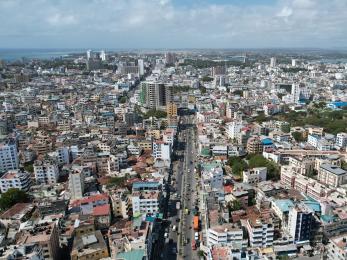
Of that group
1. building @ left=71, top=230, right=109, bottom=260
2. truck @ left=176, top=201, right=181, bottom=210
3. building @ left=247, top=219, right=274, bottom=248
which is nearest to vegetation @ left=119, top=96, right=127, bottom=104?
truck @ left=176, top=201, right=181, bottom=210

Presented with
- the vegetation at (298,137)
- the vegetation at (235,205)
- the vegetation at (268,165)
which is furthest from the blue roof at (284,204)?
the vegetation at (298,137)

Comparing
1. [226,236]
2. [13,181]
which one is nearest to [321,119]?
[226,236]

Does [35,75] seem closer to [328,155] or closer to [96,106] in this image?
[96,106]

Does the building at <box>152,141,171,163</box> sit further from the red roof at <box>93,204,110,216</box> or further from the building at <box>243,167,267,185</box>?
the red roof at <box>93,204,110,216</box>

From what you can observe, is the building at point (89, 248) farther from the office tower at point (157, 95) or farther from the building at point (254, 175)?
the office tower at point (157, 95)

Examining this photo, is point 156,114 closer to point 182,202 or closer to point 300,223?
point 182,202

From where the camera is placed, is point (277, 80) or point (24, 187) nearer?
point (24, 187)

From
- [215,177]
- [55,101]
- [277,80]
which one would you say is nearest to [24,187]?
[215,177]
